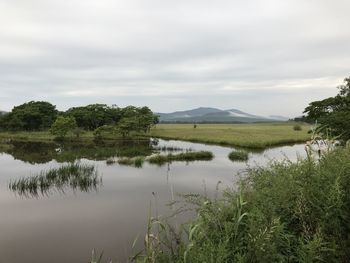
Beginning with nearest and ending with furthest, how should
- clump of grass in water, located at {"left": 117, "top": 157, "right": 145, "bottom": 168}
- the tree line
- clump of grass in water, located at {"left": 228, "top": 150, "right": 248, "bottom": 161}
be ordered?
clump of grass in water, located at {"left": 117, "top": 157, "right": 145, "bottom": 168} → clump of grass in water, located at {"left": 228, "top": 150, "right": 248, "bottom": 161} → the tree line

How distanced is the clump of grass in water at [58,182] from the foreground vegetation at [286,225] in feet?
48.6

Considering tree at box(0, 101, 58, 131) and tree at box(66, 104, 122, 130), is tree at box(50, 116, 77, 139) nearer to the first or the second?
tree at box(66, 104, 122, 130)

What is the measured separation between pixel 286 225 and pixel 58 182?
1792 centimetres

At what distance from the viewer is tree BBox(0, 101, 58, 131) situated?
7562 centimetres

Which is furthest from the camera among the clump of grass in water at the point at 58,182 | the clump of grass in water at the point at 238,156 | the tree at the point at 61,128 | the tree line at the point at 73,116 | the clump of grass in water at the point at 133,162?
the tree line at the point at 73,116

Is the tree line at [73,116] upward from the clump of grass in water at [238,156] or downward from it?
upward

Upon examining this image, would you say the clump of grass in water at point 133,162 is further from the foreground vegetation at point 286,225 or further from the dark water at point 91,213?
the foreground vegetation at point 286,225

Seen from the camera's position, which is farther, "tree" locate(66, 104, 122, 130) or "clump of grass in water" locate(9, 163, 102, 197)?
"tree" locate(66, 104, 122, 130)

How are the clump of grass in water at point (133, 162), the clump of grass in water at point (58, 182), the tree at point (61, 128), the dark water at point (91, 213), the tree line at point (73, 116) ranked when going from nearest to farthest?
the dark water at point (91, 213)
the clump of grass in water at point (58, 182)
the clump of grass in water at point (133, 162)
the tree at point (61, 128)
the tree line at point (73, 116)

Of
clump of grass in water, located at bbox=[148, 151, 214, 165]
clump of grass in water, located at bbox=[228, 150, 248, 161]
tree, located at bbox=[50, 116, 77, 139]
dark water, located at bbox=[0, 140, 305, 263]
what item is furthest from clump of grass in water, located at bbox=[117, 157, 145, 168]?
tree, located at bbox=[50, 116, 77, 139]

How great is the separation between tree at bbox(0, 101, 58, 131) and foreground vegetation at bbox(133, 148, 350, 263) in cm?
7755

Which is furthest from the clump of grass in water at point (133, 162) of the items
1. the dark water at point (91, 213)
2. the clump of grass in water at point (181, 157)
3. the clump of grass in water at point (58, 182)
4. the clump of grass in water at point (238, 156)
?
the clump of grass in water at point (238, 156)

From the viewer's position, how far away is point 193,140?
59500 millimetres

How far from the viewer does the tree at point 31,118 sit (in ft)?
248
